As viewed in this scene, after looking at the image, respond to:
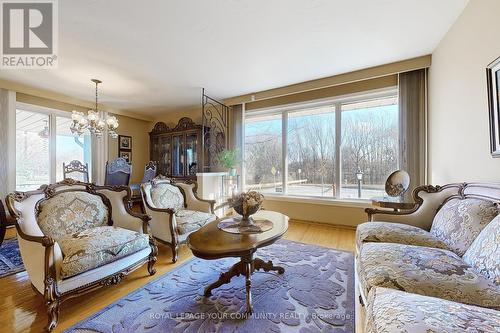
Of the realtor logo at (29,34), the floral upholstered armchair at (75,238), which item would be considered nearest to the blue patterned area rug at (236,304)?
the floral upholstered armchair at (75,238)

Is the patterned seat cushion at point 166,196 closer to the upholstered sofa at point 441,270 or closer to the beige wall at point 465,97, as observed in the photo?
the upholstered sofa at point 441,270

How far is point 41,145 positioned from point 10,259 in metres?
2.63

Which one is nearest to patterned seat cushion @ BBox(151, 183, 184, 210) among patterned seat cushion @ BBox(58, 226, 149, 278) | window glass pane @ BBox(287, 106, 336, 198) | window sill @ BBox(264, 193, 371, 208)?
patterned seat cushion @ BBox(58, 226, 149, 278)

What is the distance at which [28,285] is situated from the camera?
188 cm

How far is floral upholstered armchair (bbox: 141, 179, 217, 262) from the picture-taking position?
236cm

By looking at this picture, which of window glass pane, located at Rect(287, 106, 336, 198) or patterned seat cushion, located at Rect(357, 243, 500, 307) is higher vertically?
window glass pane, located at Rect(287, 106, 336, 198)

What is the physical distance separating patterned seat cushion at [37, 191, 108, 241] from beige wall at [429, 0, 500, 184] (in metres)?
3.46

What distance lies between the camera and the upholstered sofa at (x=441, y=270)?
2.55 feet

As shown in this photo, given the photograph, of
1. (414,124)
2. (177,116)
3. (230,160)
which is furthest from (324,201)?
(177,116)

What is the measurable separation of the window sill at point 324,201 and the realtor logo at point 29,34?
3.81m

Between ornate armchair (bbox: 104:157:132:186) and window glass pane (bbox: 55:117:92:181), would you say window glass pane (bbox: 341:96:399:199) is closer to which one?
ornate armchair (bbox: 104:157:132:186)

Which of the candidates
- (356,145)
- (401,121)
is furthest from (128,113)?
(401,121)

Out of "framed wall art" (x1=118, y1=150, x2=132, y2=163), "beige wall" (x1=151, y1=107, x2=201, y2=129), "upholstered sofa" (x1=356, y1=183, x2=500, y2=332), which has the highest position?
Answer: "beige wall" (x1=151, y1=107, x2=201, y2=129)

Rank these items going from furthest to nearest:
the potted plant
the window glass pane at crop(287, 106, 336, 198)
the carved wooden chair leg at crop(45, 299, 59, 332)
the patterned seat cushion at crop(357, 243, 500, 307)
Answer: the potted plant < the window glass pane at crop(287, 106, 336, 198) < the carved wooden chair leg at crop(45, 299, 59, 332) < the patterned seat cushion at crop(357, 243, 500, 307)
